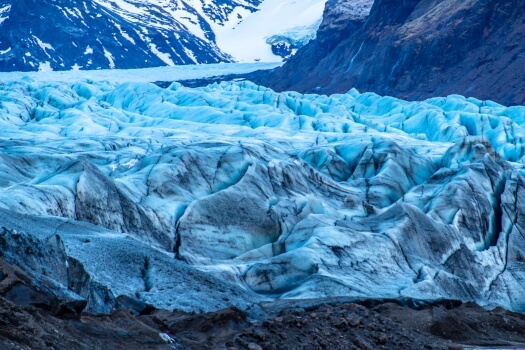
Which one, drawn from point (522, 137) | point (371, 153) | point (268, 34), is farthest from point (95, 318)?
point (268, 34)

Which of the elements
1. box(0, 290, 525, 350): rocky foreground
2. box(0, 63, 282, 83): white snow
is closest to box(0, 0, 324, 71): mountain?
box(0, 63, 282, 83): white snow

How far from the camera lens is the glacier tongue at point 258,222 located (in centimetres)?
1411

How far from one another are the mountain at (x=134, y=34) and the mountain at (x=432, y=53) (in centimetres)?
5661

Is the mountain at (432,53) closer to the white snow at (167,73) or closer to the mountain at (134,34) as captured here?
the white snow at (167,73)

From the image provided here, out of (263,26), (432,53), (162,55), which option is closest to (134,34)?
(162,55)

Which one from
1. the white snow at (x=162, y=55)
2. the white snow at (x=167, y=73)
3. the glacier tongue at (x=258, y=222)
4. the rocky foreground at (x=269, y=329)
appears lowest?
the white snow at (x=162, y=55)

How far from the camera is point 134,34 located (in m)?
150

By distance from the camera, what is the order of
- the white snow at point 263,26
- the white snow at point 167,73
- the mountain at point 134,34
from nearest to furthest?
the white snow at point 167,73 < the mountain at point 134,34 < the white snow at point 263,26

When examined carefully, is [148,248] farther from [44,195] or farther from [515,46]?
[515,46]

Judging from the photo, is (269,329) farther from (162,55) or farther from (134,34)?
(134,34)

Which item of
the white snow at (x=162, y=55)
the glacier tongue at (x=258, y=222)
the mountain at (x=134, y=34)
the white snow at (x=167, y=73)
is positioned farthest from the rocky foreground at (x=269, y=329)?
the white snow at (x=162, y=55)

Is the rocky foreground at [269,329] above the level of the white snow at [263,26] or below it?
above

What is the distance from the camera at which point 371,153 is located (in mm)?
30219

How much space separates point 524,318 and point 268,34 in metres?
164
